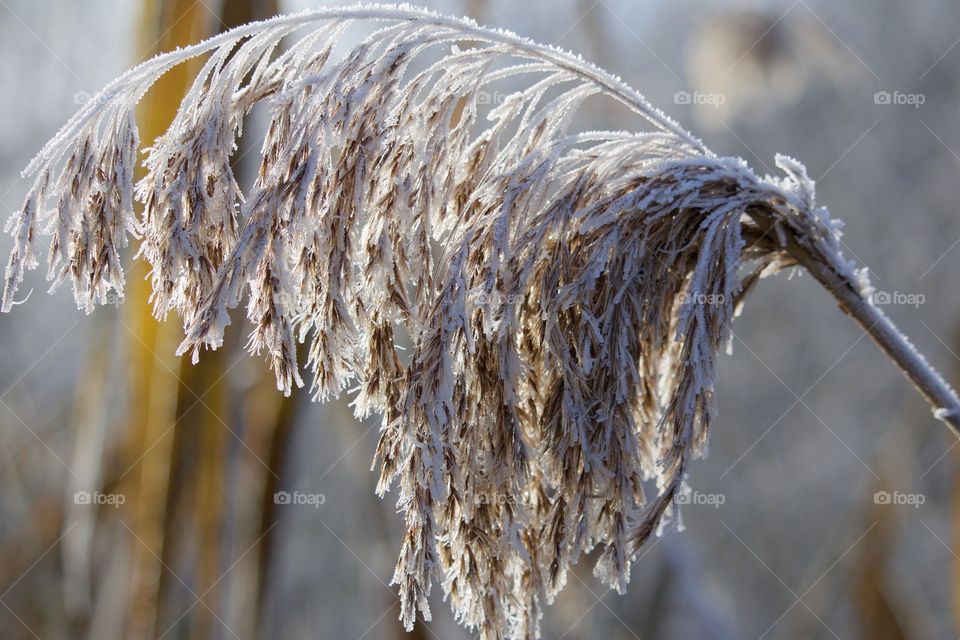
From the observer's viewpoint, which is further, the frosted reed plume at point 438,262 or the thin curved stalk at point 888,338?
the thin curved stalk at point 888,338

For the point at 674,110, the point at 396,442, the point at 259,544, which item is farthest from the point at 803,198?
the point at 674,110

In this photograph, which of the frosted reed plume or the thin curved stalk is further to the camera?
the thin curved stalk

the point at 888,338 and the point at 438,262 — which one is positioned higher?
the point at 438,262

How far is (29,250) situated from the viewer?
1.20 metres

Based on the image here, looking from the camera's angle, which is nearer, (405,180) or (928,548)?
(405,180)

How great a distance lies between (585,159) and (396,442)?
52 cm

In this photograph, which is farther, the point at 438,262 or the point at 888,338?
the point at 888,338

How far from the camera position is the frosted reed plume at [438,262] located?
3.83 feet

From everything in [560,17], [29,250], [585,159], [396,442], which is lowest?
[396,442]

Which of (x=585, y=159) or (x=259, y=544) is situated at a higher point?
(x=585, y=159)

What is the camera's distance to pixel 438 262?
1.24m

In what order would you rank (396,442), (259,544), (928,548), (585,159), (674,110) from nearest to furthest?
(396,442) → (585,159) → (259,544) → (928,548) → (674,110)

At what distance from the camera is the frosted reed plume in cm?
117

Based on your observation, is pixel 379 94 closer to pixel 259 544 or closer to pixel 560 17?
pixel 259 544
